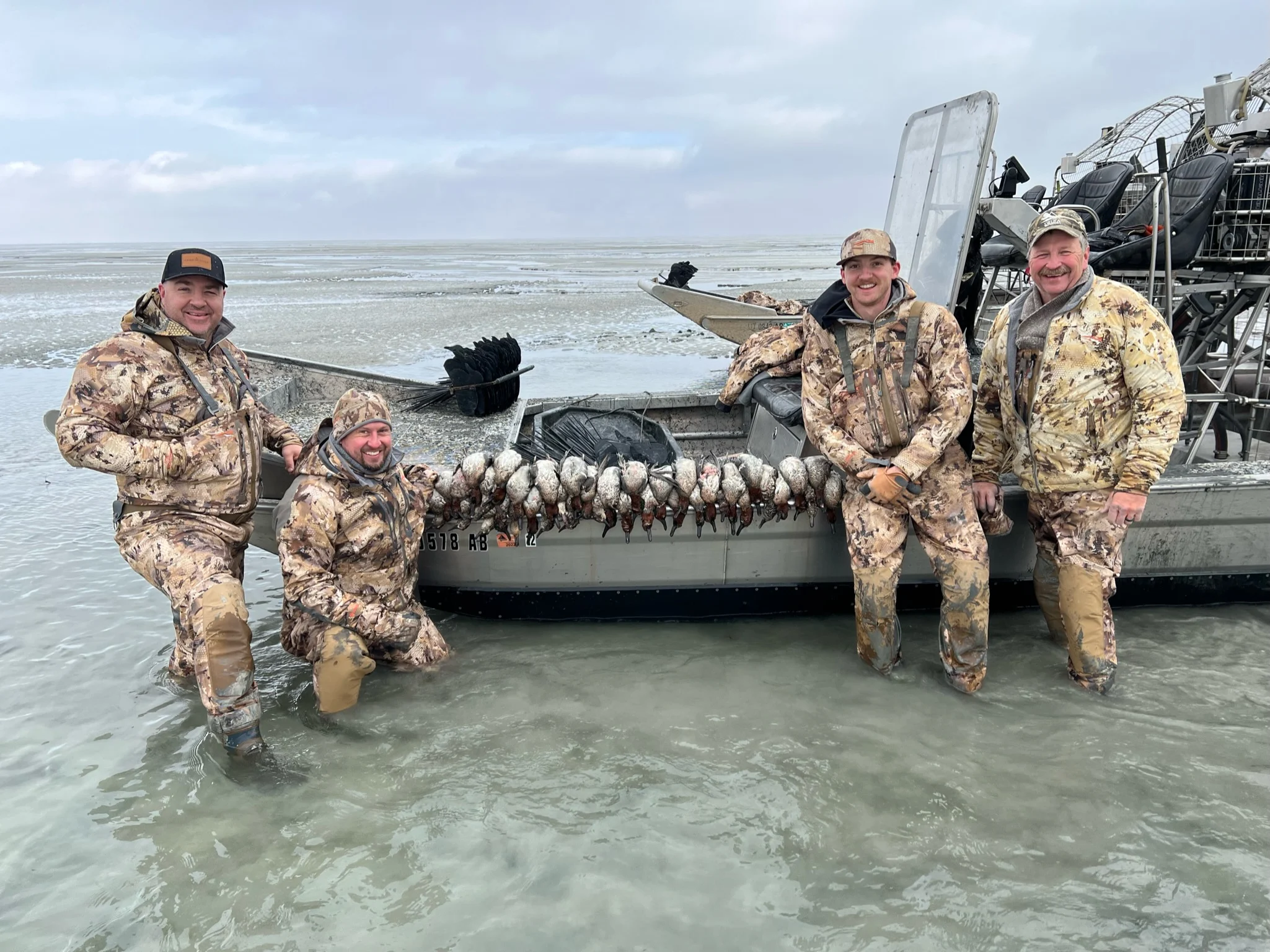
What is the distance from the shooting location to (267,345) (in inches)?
782

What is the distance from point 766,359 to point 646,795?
3.24 metres

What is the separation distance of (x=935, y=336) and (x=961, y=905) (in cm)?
275

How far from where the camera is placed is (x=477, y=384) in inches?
332

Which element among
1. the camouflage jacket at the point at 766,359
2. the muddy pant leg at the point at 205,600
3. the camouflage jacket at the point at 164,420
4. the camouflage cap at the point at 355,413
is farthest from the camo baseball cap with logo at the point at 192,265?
the camouflage jacket at the point at 766,359

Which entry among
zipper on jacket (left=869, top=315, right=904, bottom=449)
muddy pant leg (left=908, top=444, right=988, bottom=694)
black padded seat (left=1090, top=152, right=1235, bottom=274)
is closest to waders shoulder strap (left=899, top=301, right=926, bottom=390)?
zipper on jacket (left=869, top=315, right=904, bottom=449)

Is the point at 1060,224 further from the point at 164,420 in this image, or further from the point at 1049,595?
the point at 164,420

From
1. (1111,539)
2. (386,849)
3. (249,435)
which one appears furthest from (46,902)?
(1111,539)

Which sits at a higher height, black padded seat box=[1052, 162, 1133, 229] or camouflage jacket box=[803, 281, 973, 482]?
black padded seat box=[1052, 162, 1133, 229]

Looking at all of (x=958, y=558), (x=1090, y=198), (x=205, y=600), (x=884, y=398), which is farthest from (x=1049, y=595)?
(x=205, y=600)

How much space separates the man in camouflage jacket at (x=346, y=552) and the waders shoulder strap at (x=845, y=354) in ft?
8.12

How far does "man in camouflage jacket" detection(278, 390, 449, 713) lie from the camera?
4355mm

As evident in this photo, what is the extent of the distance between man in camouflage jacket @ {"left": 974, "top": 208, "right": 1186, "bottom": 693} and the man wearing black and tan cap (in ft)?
13.5

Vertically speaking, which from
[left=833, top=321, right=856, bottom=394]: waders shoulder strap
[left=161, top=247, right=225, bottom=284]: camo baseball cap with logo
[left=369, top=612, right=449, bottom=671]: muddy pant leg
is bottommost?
[left=369, top=612, right=449, bottom=671]: muddy pant leg

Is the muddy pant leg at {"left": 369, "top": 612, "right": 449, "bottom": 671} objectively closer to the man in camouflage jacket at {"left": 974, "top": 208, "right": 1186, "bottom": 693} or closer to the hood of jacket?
the hood of jacket
